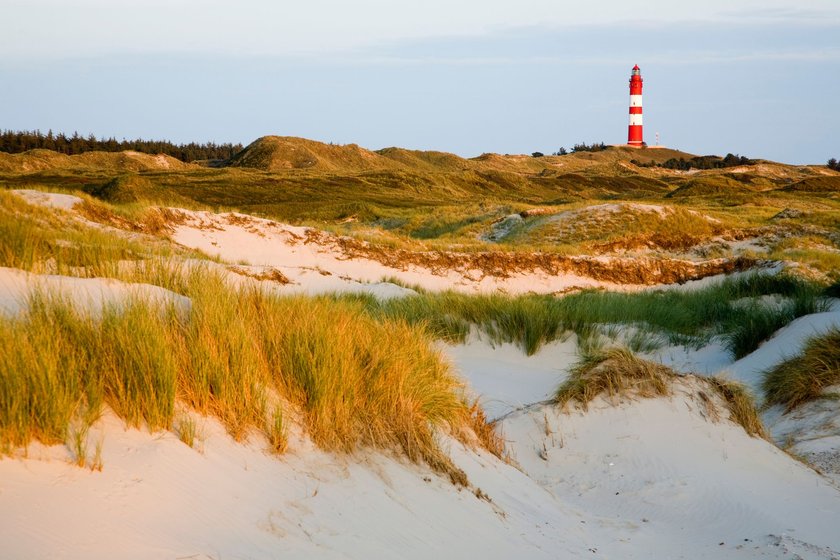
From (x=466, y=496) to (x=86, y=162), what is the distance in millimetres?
67636

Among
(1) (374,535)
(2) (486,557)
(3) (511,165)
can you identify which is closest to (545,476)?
(2) (486,557)

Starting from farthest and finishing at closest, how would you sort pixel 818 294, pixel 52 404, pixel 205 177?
pixel 205 177
pixel 818 294
pixel 52 404

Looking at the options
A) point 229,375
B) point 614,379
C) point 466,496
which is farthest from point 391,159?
point 229,375

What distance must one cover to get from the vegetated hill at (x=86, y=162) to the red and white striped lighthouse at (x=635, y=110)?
190 ft

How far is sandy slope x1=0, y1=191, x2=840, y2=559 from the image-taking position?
246 cm

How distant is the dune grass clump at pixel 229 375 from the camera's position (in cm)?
284

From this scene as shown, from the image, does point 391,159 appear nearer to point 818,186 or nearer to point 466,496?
point 818,186

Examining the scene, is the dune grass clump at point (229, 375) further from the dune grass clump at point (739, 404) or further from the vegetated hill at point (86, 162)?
the vegetated hill at point (86, 162)

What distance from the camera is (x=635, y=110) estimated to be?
104125 mm

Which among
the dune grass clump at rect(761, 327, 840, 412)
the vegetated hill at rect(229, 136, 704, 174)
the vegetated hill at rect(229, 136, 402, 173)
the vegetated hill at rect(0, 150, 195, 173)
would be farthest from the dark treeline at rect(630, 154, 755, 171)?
the dune grass clump at rect(761, 327, 840, 412)

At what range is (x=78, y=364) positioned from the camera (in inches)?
123

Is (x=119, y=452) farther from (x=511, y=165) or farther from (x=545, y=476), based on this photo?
(x=511, y=165)

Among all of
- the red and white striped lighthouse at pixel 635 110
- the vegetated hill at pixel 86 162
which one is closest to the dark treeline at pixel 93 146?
the vegetated hill at pixel 86 162

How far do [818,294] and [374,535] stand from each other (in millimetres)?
10991
